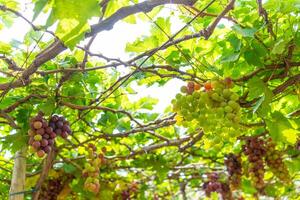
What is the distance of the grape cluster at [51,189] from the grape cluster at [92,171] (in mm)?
592

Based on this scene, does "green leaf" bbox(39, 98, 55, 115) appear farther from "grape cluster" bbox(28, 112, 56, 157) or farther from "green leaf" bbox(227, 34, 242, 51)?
"green leaf" bbox(227, 34, 242, 51)

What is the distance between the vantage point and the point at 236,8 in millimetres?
1847

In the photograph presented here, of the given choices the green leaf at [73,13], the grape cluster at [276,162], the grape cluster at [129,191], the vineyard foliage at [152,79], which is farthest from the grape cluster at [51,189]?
the green leaf at [73,13]

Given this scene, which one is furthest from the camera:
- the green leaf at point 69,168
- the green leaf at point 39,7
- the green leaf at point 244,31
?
the green leaf at point 69,168

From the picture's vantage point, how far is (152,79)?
2.32 m

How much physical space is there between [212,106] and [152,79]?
0.74 metres

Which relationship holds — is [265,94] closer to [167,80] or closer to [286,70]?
[286,70]

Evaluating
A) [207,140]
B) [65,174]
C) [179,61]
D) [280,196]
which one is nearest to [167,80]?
[179,61]

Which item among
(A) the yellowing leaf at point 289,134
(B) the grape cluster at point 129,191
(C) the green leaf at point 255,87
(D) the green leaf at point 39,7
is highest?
(B) the grape cluster at point 129,191

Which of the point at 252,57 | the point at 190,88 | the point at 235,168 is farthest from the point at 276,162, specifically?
the point at 190,88

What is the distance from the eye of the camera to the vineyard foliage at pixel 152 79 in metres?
1.60

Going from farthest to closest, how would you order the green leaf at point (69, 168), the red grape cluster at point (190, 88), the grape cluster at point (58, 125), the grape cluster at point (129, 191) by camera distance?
the grape cluster at point (129, 191) < the green leaf at point (69, 168) < the grape cluster at point (58, 125) < the red grape cluster at point (190, 88)

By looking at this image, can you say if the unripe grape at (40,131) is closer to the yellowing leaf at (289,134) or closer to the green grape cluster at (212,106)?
the green grape cluster at (212,106)

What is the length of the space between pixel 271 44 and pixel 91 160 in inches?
55.0
